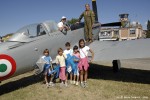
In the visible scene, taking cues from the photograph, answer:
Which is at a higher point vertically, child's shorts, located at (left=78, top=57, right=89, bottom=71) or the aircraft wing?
the aircraft wing

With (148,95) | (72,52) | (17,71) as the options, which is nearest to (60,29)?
(72,52)

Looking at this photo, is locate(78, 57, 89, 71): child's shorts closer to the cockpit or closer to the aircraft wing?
the aircraft wing

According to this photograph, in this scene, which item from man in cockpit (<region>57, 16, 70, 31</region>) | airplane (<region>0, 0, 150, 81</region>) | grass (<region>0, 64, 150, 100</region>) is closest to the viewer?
grass (<region>0, 64, 150, 100</region>)

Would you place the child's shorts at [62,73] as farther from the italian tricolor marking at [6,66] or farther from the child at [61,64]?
the italian tricolor marking at [6,66]

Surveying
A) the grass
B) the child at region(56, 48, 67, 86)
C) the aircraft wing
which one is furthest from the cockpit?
the aircraft wing

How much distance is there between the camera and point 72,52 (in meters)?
7.95

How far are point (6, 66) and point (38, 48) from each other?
1.45 meters

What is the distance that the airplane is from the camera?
22.5ft

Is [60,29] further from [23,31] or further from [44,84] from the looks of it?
[44,84]

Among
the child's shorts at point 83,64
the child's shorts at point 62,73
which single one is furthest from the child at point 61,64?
the child's shorts at point 83,64

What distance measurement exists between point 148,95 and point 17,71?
420cm

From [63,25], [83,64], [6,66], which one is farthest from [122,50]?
[6,66]

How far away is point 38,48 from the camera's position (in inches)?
304

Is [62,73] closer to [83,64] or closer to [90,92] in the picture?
[83,64]
